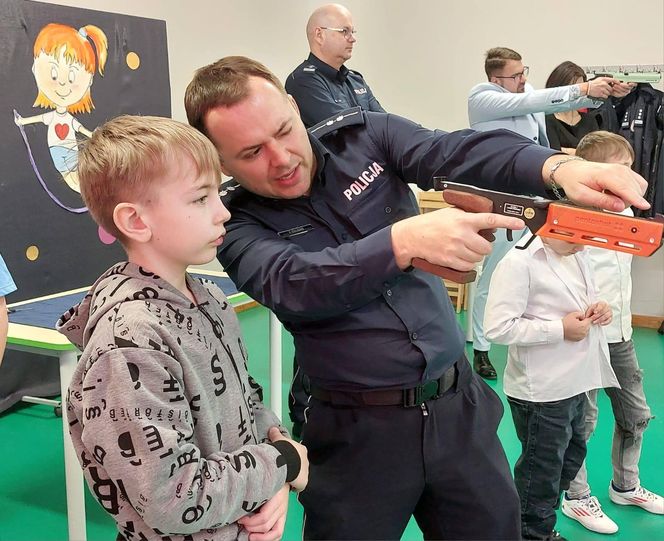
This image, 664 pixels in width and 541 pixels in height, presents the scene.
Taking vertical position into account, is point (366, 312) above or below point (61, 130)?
below

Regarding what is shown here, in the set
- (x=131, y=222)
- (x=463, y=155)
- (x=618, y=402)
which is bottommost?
(x=618, y=402)

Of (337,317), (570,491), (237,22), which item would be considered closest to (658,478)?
(570,491)

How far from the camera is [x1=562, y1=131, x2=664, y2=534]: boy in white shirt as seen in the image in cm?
246

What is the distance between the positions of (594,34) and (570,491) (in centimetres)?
424

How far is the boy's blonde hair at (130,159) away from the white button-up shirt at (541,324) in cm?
128

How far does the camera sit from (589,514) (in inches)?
98.7

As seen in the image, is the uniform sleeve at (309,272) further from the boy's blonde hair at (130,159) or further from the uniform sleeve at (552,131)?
the uniform sleeve at (552,131)

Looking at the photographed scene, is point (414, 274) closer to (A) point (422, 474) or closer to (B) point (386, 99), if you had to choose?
(A) point (422, 474)

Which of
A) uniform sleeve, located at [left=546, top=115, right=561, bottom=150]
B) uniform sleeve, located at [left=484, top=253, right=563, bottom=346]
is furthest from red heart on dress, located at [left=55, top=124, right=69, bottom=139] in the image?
uniform sleeve, located at [left=546, top=115, right=561, bottom=150]

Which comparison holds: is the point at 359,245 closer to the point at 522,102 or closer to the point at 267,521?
the point at 267,521

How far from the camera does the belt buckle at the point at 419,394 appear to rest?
54.4 inches

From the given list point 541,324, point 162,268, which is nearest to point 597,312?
Result: point 541,324

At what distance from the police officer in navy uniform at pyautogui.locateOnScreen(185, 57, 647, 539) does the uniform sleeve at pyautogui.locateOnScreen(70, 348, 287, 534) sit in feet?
1.09

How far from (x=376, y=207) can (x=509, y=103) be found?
2810 mm
